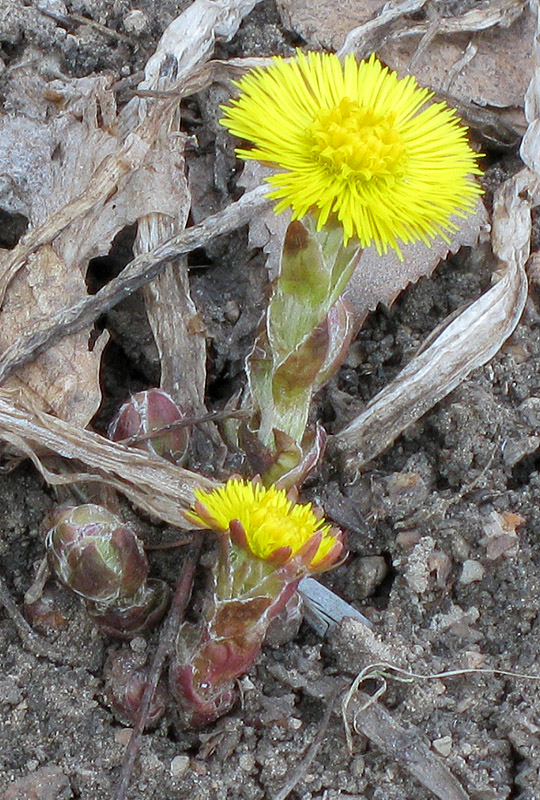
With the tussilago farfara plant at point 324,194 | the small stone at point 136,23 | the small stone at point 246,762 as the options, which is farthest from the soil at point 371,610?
the small stone at point 136,23

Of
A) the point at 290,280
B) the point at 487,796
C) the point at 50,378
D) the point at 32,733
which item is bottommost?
the point at 487,796

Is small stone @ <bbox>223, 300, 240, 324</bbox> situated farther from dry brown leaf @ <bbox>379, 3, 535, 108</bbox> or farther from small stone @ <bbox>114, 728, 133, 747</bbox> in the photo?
small stone @ <bbox>114, 728, 133, 747</bbox>

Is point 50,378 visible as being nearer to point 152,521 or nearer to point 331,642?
point 152,521

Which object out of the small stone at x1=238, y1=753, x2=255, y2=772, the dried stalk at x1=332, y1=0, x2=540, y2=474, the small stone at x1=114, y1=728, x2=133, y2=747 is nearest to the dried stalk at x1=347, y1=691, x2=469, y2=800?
the small stone at x1=238, y1=753, x2=255, y2=772

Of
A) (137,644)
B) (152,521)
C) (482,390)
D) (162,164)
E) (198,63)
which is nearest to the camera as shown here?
(137,644)

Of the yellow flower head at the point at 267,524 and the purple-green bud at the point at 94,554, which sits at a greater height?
the yellow flower head at the point at 267,524

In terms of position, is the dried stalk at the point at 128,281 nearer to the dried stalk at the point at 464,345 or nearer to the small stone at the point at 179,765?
the dried stalk at the point at 464,345

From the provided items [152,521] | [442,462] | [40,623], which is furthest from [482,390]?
[40,623]
